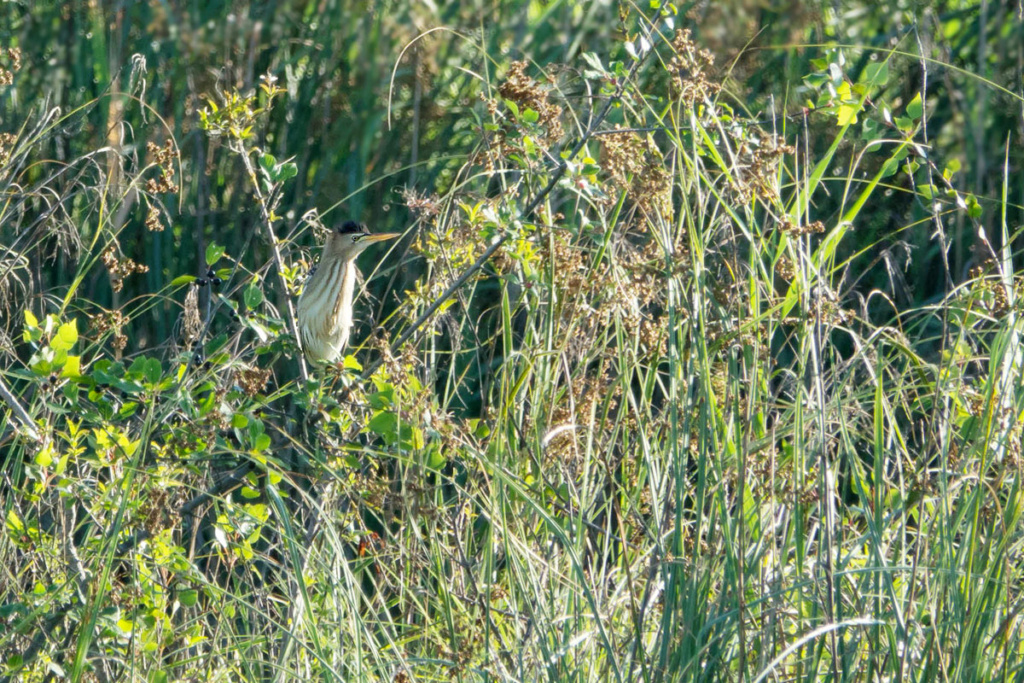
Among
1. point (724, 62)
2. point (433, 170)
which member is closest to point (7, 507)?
point (433, 170)

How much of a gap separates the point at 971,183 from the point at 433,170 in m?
2.00

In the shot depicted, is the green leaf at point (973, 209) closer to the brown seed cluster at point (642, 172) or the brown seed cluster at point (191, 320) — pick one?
the brown seed cluster at point (642, 172)

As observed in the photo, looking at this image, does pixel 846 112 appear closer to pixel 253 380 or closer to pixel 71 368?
pixel 253 380

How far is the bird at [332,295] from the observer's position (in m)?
3.83

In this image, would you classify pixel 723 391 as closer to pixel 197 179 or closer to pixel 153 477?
pixel 153 477

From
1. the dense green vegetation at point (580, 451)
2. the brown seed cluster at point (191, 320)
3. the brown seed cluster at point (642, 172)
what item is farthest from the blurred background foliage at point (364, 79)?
the brown seed cluster at point (642, 172)

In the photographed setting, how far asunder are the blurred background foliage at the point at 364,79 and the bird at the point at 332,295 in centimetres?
67

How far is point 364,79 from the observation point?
494 centimetres

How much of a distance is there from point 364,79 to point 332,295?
1.32 meters

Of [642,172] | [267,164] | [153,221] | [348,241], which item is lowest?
[348,241]

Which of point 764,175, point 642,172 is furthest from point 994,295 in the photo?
point 642,172

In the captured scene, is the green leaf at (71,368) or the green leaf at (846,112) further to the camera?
the green leaf at (71,368)

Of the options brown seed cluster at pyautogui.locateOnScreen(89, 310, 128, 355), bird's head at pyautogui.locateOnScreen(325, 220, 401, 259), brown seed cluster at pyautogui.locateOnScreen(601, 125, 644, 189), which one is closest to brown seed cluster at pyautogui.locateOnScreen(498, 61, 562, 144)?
brown seed cluster at pyautogui.locateOnScreen(601, 125, 644, 189)

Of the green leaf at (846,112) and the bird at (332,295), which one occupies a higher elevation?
the green leaf at (846,112)
